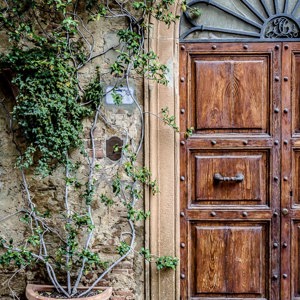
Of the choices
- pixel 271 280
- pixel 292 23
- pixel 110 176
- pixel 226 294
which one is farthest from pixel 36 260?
pixel 292 23

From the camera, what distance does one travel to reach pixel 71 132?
3514 millimetres

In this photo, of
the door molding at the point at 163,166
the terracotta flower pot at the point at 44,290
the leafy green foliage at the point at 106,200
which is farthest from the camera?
the door molding at the point at 163,166

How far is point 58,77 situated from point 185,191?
4.23 ft

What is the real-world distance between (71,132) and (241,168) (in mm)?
1324

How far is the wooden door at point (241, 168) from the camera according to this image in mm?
3703

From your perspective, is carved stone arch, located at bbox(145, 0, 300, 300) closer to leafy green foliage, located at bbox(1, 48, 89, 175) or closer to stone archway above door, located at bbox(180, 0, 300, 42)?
stone archway above door, located at bbox(180, 0, 300, 42)

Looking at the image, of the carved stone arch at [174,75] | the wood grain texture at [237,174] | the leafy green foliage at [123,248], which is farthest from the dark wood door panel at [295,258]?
the leafy green foliage at [123,248]

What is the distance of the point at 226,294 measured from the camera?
3.74 metres

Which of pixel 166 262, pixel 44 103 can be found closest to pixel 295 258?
pixel 166 262

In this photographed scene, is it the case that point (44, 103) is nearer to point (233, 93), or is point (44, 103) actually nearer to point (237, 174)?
point (233, 93)

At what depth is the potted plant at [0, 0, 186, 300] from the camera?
3449 mm

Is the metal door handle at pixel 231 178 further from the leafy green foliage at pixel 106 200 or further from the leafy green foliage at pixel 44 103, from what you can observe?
the leafy green foliage at pixel 44 103

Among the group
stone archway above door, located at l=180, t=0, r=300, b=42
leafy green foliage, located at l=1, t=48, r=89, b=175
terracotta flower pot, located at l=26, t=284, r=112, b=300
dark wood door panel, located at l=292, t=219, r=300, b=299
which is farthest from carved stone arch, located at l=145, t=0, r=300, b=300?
dark wood door panel, located at l=292, t=219, r=300, b=299

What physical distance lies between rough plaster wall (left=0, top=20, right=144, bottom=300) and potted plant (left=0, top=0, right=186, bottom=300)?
15mm
